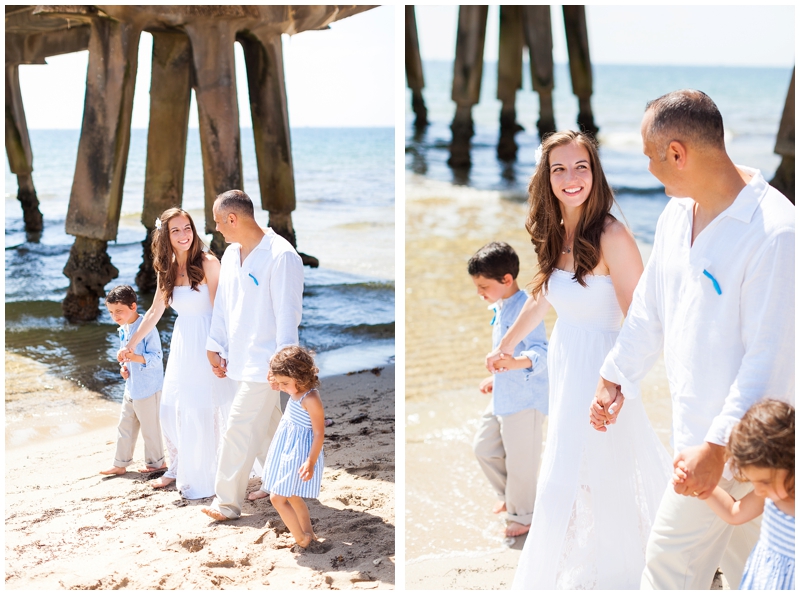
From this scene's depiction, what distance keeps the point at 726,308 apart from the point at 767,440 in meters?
0.38

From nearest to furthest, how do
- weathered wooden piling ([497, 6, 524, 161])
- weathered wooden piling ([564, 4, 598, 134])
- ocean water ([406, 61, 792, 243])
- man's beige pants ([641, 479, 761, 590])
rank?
man's beige pants ([641, 479, 761, 590]), weathered wooden piling ([564, 4, 598, 134]), weathered wooden piling ([497, 6, 524, 161]), ocean water ([406, 61, 792, 243])

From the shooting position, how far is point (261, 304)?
401 centimetres

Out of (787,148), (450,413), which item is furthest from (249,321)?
(787,148)

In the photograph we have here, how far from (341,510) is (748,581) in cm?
237

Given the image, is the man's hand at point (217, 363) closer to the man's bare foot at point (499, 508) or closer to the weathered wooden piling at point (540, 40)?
the man's bare foot at point (499, 508)

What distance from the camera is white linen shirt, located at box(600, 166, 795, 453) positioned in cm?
216

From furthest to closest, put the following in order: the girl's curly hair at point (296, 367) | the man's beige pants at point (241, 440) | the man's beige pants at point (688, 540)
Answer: the man's beige pants at point (241, 440), the girl's curly hair at point (296, 367), the man's beige pants at point (688, 540)

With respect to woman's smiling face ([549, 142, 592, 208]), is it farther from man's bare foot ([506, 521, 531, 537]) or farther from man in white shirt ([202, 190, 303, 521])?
man's bare foot ([506, 521, 531, 537])

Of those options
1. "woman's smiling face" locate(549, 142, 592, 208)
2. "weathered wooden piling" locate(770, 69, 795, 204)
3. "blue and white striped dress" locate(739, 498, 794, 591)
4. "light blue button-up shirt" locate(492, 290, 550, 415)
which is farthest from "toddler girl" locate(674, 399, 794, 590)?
"weathered wooden piling" locate(770, 69, 795, 204)

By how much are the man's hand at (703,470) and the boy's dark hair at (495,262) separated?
5.69ft

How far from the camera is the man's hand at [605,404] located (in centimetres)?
272

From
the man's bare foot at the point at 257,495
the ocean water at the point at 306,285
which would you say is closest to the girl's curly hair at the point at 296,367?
the man's bare foot at the point at 257,495

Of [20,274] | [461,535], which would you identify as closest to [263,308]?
[461,535]

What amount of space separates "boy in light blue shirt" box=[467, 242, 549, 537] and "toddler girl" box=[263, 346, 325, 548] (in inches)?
33.8
